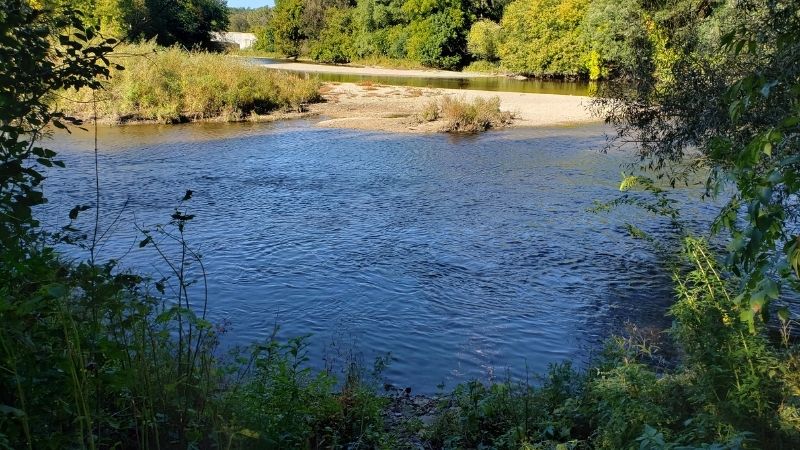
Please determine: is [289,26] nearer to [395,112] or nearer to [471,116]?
[395,112]

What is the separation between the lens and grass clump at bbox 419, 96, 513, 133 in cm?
2589

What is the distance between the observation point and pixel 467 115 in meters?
26.2

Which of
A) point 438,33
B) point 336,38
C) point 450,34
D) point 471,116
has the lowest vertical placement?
point 471,116

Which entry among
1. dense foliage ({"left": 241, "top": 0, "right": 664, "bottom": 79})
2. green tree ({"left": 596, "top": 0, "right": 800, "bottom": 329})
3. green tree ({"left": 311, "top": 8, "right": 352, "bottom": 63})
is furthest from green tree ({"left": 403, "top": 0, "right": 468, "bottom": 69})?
green tree ({"left": 596, "top": 0, "right": 800, "bottom": 329})

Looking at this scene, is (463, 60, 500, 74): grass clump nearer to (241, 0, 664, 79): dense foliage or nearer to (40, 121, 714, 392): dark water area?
(241, 0, 664, 79): dense foliage

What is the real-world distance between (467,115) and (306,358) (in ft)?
70.3

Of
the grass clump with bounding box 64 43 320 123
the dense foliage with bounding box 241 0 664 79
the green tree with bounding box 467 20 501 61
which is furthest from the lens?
the green tree with bounding box 467 20 501 61

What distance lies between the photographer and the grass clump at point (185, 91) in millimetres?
26875

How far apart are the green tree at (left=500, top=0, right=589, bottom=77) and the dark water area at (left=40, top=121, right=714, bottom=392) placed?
31.0 m

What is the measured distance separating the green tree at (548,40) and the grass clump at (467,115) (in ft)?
81.9

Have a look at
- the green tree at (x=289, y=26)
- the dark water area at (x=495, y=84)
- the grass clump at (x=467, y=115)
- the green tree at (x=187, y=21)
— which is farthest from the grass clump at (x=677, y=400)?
the green tree at (x=289, y=26)

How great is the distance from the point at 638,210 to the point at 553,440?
33.0ft

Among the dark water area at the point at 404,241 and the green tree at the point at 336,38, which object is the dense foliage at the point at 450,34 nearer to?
the green tree at the point at 336,38

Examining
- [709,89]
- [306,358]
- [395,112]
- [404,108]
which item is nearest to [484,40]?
[404,108]
